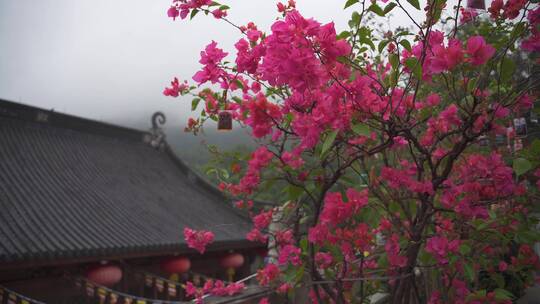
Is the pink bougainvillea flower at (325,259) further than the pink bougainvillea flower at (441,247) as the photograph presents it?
Yes

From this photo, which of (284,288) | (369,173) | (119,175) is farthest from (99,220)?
(369,173)

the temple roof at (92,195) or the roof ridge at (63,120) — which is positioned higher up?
the roof ridge at (63,120)

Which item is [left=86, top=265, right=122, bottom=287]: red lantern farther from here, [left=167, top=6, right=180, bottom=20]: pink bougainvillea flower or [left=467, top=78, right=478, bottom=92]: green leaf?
[left=467, top=78, right=478, bottom=92]: green leaf

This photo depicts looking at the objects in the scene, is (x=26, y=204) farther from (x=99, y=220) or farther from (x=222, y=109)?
(x=222, y=109)

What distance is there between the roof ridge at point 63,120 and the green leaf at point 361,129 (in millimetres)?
9176

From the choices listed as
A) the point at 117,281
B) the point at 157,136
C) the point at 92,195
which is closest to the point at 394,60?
the point at 117,281

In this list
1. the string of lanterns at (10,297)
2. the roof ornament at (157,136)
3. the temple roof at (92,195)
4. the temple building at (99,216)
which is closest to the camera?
the string of lanterns at (10,297)

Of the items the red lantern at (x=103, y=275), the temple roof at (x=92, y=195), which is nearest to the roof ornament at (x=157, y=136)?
the temple roof at (x=92, y=195)

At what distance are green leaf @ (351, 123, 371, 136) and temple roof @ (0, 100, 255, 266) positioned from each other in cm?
505

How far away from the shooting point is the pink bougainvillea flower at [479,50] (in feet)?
4.83

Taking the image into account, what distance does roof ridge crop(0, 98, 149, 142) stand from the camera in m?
9.12

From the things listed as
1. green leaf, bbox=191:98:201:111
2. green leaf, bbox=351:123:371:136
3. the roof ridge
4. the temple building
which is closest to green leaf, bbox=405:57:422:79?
green leaf, bbox=351:123:371:136

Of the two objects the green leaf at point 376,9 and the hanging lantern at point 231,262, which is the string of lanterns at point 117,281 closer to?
the hanging lantern at point 231,262

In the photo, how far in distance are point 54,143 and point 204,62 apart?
28.2 feet
